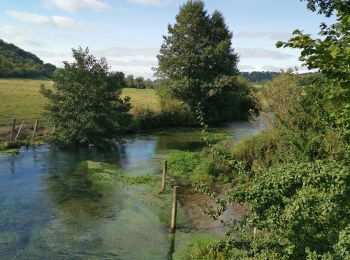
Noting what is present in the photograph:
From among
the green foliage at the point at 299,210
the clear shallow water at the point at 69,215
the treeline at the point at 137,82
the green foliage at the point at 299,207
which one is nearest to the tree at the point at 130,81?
the treeline at the point at 137,82

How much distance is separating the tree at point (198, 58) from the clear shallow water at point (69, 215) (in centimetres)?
2196

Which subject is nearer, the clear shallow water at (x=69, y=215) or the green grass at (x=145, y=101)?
the clear shallow water at (x=69, y=215)

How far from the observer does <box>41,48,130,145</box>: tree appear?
35.1 meters

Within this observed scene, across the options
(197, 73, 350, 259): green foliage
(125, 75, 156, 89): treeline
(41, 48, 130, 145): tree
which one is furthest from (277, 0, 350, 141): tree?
(125, 75, 156, 89): treeline

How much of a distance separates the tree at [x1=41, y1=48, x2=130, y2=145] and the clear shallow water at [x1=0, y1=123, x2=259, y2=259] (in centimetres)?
330

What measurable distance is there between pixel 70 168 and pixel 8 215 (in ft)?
33.2

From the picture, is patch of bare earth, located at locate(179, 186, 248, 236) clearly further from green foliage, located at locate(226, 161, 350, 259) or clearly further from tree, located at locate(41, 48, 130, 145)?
tree, located at locate(41, 48, 130, 145)

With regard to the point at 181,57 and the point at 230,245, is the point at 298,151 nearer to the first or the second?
the point at 230,245

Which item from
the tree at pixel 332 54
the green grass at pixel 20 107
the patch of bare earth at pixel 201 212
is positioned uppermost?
the tree at pixel 332 54

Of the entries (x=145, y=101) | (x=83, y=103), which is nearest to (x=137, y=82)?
(x=145, y=101)

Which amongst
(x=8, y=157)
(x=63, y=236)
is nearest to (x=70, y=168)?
(x=8, y=157)

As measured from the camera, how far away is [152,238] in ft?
55.9

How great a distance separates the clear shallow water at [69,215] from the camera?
1567 cm

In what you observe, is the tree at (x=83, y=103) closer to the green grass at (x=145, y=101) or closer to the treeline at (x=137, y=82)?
the green grass at (x=145, y=101)
